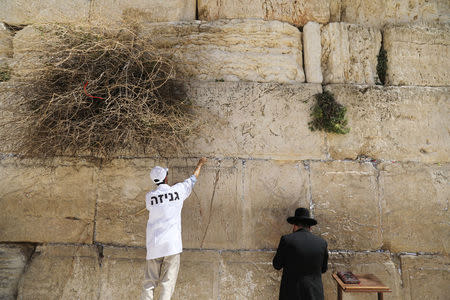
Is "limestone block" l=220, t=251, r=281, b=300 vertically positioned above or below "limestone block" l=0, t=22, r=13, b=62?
below

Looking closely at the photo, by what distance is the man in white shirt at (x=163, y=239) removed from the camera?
9.24 feet

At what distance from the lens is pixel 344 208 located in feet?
11.6

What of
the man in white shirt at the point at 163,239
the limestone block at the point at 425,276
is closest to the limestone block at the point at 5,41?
the man in white shirt at the point at 163,239

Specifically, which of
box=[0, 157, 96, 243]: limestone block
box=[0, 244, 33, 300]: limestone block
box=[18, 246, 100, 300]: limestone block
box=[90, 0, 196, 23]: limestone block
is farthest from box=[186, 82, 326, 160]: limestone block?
box=[0, 244, 33, 300]: limestone block

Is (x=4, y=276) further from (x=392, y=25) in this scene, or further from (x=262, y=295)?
(x=392, y=25)

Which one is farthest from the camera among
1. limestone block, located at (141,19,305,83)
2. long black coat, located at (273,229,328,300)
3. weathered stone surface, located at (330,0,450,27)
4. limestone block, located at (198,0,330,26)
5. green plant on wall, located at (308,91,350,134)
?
weathered stone surface, located at (330,0,450,27)

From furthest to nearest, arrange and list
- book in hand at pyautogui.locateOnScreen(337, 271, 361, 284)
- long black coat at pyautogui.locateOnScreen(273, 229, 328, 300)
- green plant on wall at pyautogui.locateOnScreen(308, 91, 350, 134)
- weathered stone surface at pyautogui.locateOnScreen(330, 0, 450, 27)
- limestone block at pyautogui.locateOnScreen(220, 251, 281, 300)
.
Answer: weathered stone surface at pyautogui.locateOnScreen(330, 0, 450, 27), green plant on wall at pyautogui.locateOnScreen(308, 91, 350, 134), limestone block at pyautogui.locateOnScreen(220, 251, 281, 300), book in hand at pyautogui.locateOnScreen(337, 271, 361, 284), long black coat at pyautogui.locateOnScreen(273, 229, 328, 300)

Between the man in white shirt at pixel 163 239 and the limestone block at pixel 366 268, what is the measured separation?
1.90 m

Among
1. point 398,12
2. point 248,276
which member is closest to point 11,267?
point 248,276

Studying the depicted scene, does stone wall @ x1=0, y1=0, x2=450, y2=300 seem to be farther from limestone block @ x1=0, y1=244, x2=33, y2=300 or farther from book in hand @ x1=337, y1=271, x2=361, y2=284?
book in hand @ x1=337, y1=271, x2=361, y2=284

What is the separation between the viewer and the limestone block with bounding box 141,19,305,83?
382cm

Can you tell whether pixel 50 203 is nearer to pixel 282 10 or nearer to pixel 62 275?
pixel 62 275

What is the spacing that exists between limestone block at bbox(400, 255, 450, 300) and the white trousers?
2.88 m

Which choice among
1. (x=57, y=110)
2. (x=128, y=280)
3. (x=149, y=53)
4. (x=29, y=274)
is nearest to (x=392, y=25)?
(x=149, y=53)
